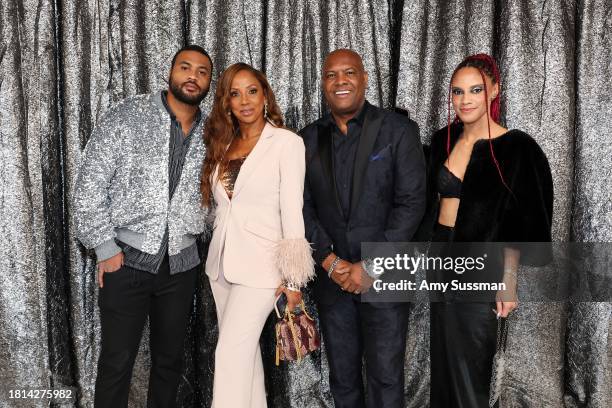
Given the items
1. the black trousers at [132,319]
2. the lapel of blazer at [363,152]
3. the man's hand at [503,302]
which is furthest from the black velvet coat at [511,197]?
the black trousers at [132,319]

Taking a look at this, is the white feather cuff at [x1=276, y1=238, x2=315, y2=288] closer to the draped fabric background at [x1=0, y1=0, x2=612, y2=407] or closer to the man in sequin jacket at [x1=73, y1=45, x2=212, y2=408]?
the man in sequin jacket at [x1=73, y1=45, x2=212, y2=408]

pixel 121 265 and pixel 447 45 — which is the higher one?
pixel 447 45

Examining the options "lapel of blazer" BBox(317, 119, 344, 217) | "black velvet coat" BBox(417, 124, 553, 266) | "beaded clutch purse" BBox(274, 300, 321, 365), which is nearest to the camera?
"black velvet coat" BBox(417, 124, 553, 266)

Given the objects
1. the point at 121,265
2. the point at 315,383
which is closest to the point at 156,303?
the point at 121,265

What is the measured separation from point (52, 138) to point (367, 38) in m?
1.70

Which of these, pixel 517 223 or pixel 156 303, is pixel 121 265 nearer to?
pixel 156 303

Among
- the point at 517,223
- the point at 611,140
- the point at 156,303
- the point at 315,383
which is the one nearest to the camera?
the point at 517,223

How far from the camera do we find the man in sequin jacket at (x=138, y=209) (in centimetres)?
222

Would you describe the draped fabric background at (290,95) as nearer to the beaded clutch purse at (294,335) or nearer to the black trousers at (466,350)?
the black trousers at (466,350)

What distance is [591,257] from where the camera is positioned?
111 inches

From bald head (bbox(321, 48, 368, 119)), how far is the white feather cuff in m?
0.61

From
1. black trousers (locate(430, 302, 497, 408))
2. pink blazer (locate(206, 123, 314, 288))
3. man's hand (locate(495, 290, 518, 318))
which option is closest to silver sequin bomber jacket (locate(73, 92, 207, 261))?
pink blazer (locate(206, 123, 314, 288))

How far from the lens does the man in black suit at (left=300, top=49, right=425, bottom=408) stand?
2256 mm

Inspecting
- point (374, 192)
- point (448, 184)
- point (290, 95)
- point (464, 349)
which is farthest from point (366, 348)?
point (290, 95)
